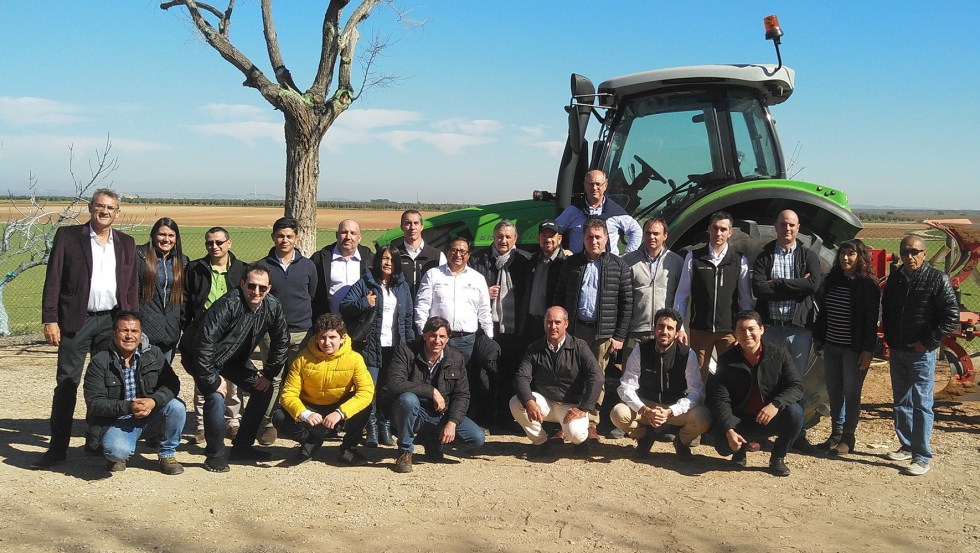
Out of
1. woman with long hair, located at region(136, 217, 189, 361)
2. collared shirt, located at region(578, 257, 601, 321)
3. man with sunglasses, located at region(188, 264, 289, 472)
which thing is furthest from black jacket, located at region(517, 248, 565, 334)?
woman with long hair, located at region(136, 217, 189, 361)

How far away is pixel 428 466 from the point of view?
15.5 feet

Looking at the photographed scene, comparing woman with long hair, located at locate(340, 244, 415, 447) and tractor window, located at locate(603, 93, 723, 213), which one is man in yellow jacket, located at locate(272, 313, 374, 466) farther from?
tractor window, located at locate(603, 93, 723, 213)

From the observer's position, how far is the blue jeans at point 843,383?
193 inches

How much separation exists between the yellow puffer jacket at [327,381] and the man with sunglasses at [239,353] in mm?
196

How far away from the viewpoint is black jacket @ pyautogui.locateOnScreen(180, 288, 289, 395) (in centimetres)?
450

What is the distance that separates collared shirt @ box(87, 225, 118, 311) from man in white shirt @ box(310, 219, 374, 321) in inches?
47.1

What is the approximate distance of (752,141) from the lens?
6.00m

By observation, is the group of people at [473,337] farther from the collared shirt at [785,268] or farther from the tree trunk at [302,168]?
the tree trunk at [302,168]

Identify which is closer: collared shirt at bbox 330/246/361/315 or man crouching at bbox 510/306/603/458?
man crouching at bbox 510/306/603/458

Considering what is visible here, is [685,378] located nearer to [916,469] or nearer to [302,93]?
[916,469]

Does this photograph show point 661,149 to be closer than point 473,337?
No

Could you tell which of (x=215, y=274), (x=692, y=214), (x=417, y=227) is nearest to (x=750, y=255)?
(x=692, y=214)

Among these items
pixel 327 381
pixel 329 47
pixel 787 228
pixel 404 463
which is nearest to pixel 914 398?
pixel 787 228

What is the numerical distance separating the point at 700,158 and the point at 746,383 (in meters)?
1.93
